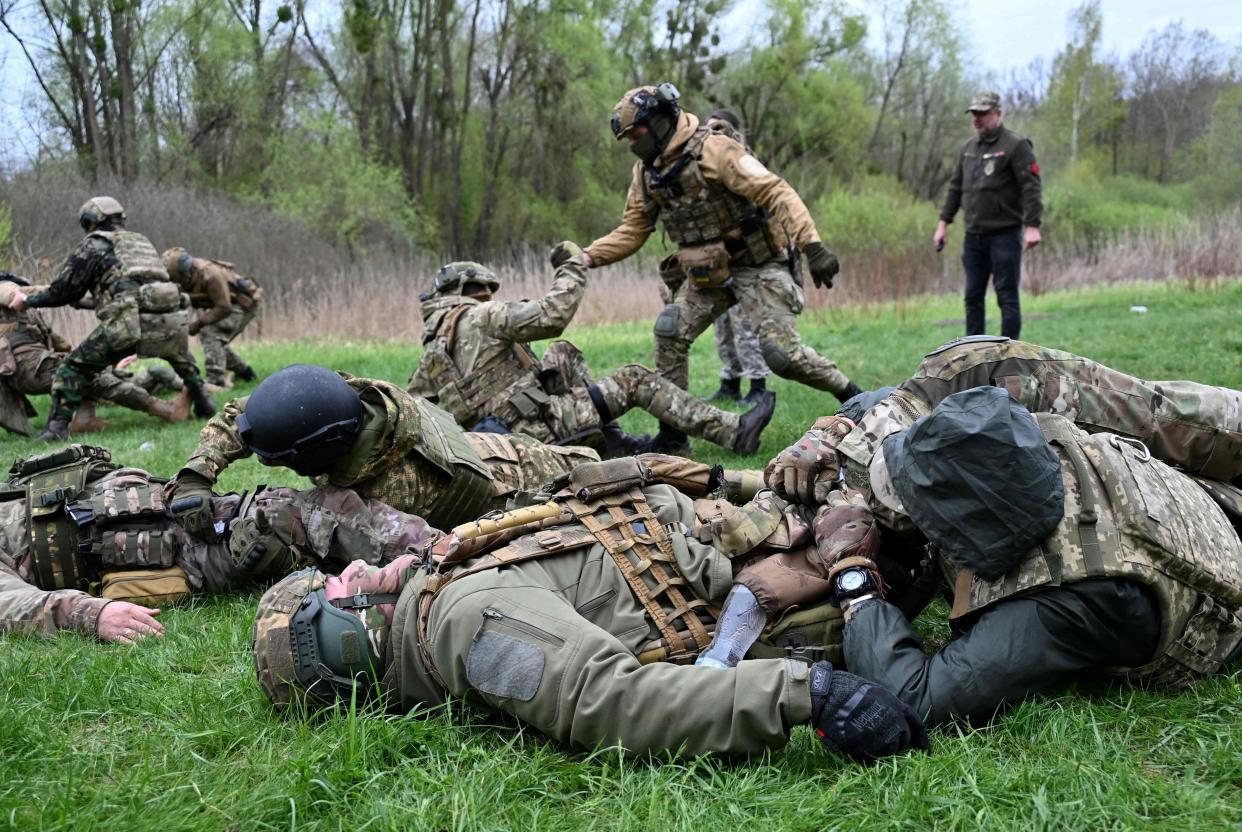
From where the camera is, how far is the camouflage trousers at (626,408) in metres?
5.40

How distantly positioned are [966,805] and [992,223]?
724 centimetres

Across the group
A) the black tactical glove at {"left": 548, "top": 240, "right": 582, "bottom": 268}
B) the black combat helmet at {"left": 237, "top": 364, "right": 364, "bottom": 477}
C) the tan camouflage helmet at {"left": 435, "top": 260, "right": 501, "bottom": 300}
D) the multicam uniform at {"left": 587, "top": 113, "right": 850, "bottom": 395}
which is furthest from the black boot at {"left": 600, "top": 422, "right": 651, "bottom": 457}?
the black combat helmet at {"left": 237, "top": 364, "right": 364, "bottom": 477}

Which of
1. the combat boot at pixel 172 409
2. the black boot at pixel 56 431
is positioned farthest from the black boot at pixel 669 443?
the black boot at pixel 56 431

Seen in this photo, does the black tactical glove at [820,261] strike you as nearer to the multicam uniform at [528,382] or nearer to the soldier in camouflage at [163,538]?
the multicam uniform at [528,382]

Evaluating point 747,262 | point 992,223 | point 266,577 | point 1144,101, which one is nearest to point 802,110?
point 1144,101

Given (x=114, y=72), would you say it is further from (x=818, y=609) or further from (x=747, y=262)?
(x=818, y=609)

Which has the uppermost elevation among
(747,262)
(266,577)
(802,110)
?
(802,110)

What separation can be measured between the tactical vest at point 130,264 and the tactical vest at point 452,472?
5166 millimetres

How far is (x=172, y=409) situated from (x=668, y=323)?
477cm

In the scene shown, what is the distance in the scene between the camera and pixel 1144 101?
44.6m

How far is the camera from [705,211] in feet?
19.7

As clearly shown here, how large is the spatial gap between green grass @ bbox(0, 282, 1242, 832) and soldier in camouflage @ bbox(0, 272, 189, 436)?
5.71 metres

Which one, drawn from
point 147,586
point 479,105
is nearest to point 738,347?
point 147,586

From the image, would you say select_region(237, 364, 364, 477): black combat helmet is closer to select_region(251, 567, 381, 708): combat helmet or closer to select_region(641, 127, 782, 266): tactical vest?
select_region(251, 567, 381, 708): combat helmet
